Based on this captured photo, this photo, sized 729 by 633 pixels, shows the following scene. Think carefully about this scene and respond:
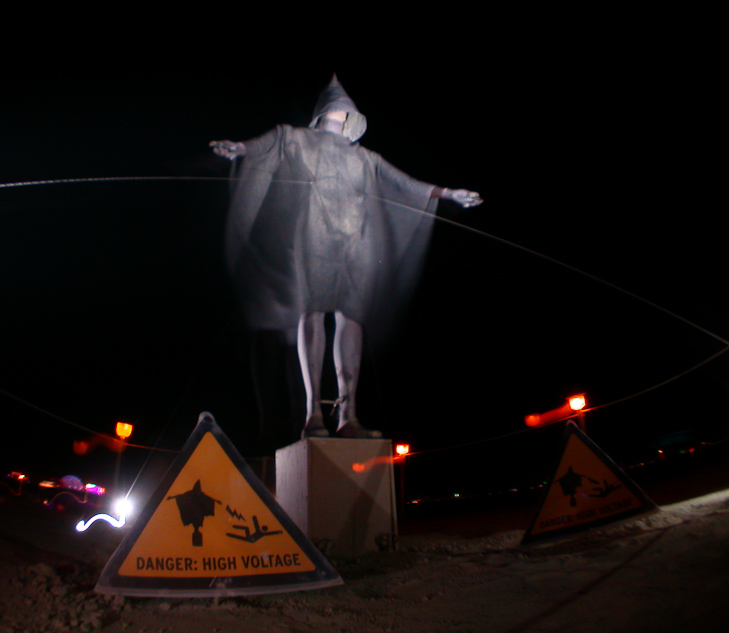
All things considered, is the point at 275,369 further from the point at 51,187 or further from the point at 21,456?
the point at 21,456

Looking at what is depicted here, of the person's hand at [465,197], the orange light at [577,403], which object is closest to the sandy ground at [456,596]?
the person's hand at [465,197]

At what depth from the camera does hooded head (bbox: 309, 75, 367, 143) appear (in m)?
3.98

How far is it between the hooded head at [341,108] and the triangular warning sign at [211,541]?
280 centimetres

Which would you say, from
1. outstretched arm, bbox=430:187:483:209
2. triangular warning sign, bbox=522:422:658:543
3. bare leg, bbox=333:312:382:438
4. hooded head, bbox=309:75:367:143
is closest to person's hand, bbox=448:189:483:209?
outstretched arm, bbox=430:187:483:209

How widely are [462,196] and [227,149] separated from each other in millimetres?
1817

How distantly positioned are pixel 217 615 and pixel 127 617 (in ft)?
1.09

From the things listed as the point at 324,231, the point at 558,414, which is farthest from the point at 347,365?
the point at 558,414

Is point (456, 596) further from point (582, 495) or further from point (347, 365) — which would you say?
point (347, 365)

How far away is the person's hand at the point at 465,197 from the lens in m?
3.86

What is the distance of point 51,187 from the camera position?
197 inches

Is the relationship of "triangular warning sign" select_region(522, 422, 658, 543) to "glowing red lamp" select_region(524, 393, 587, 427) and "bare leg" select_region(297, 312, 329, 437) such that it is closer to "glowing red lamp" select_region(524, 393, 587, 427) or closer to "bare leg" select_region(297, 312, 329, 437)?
"bare leg" select_region(297, 312, 329, 437)

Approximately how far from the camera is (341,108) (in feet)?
13.0

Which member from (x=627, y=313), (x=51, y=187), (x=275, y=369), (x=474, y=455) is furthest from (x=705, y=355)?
(x=51, y=187)

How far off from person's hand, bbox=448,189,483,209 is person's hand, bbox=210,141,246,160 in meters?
1.66
